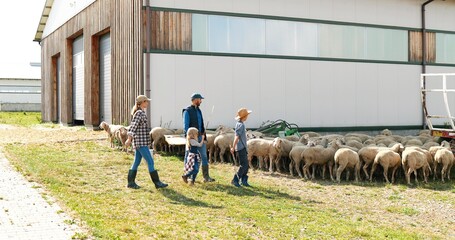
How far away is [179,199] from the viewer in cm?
986

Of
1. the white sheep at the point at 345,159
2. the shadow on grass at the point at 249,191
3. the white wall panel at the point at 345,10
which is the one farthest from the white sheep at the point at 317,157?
the white wall panel at the point at 345,10

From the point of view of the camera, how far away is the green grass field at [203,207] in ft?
25.5

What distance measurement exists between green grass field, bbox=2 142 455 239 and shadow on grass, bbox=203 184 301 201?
0.8 inches

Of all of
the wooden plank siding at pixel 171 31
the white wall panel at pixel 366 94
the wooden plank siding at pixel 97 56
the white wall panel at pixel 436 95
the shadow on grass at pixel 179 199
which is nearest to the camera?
the shadow on grass at pixel 179 199

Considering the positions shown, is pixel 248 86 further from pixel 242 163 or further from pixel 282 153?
pixel 242 163

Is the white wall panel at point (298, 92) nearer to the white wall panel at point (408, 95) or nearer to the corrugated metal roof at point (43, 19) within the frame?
the white wall panel at point (408, 95)

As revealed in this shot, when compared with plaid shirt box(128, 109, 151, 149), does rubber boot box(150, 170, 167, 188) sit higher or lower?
lower

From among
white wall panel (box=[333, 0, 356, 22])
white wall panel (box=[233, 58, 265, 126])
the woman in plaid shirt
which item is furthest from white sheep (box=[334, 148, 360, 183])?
white wall panel (box=[333, 0, 356, 22])

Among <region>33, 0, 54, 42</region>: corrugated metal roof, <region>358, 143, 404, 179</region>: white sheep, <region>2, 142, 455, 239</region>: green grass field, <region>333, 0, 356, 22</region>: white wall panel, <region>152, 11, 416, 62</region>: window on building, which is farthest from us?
<region>33, 0, 54, 42</region>: corrugated metal roof

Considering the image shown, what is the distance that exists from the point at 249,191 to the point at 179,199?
177 centimetres

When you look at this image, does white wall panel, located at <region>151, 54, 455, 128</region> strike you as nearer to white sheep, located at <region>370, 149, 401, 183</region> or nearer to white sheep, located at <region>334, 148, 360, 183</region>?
white sheep, located at <region>334, 148, 360, 183</region>

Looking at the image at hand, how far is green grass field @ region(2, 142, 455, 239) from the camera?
7770mm

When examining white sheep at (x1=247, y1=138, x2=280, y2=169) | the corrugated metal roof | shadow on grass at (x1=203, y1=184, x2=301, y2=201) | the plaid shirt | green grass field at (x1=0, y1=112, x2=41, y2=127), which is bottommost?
shadow on grass at (x1=203, y1=184, x2=301, y2=201)

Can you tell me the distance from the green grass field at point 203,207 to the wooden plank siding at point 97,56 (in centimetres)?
606
